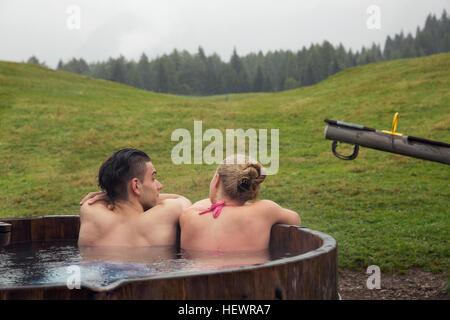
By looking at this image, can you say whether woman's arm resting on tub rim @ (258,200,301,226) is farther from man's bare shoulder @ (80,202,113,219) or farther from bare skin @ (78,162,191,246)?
man's bare shoulder @ (80,202,113,219)

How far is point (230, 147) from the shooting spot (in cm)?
1508

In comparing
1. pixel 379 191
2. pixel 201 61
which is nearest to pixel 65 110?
pixel 379 191

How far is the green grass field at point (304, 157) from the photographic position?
27.1ft

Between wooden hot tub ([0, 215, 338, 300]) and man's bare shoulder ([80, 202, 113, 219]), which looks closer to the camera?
wooden hot tub ([0, 215, 338, 300])

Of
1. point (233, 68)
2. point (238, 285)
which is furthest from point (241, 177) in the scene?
point (233, 68)

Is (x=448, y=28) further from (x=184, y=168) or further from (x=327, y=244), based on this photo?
(x=327, y=244)

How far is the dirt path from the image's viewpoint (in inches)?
232

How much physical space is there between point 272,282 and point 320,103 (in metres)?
19.8

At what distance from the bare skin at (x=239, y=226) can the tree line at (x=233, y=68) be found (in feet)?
246

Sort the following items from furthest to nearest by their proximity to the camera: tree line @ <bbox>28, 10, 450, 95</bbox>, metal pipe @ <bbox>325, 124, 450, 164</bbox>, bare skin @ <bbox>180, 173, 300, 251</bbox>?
tree line @ <bbox>28, 10, 450, 95</bbox>, bare skin @ <bbox>180, 173, 300, 251</bbox>, metal pipe @ <bbox>325, 124, 450, 164</bbox>

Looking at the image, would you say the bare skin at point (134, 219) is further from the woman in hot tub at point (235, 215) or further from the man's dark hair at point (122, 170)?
the woman in hot tub at point (235, 215)

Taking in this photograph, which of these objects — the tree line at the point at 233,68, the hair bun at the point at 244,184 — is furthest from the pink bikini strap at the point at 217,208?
the tree line at the point at 233,68

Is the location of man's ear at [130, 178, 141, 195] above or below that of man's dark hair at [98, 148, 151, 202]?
below
